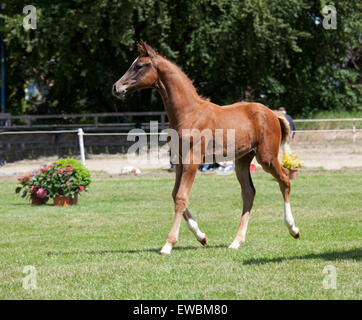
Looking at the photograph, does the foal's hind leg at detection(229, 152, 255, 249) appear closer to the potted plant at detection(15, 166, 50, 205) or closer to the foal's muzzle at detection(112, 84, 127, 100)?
the foal's muzzle at detection(112, 84, 127, 100)

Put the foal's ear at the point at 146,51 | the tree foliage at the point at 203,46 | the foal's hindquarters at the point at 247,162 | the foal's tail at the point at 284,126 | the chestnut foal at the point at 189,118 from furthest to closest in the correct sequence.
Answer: the tree foliage at the point at 203,46 → the foal's tail at the point at 284,126 → the foal's ear at the point at 146,51 → the chestnut foal at the point at 189,118 → the foal's hindquarters at the point at 247,162

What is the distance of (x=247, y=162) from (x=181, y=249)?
5.15 feet

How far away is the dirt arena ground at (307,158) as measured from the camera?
2241 centimetres

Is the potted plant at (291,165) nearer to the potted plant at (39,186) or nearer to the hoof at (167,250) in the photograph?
the potted plant at (39,186)

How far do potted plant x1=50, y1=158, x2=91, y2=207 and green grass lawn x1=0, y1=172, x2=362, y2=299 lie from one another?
1.37 feet

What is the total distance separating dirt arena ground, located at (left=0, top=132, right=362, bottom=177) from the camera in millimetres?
22406

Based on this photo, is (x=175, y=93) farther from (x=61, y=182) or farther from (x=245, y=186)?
(x=61, y=182)

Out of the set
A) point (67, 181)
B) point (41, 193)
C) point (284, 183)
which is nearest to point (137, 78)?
point (284, 183)

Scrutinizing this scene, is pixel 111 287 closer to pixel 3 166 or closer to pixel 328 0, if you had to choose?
pixel 3 166

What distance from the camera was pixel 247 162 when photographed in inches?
341

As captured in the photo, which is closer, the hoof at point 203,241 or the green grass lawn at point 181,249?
the green grass lawn at point 181,249

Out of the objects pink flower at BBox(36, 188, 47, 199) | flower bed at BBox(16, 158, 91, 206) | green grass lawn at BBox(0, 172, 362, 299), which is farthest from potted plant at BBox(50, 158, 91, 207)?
green grass lawn at BBox(0, 172, 362, 299)

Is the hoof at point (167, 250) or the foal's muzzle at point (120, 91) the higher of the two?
the foal's muzzle at point (120, 91)

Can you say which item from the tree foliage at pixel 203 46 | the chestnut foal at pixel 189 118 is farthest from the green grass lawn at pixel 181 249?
the tree foliage at pixel 203 46
